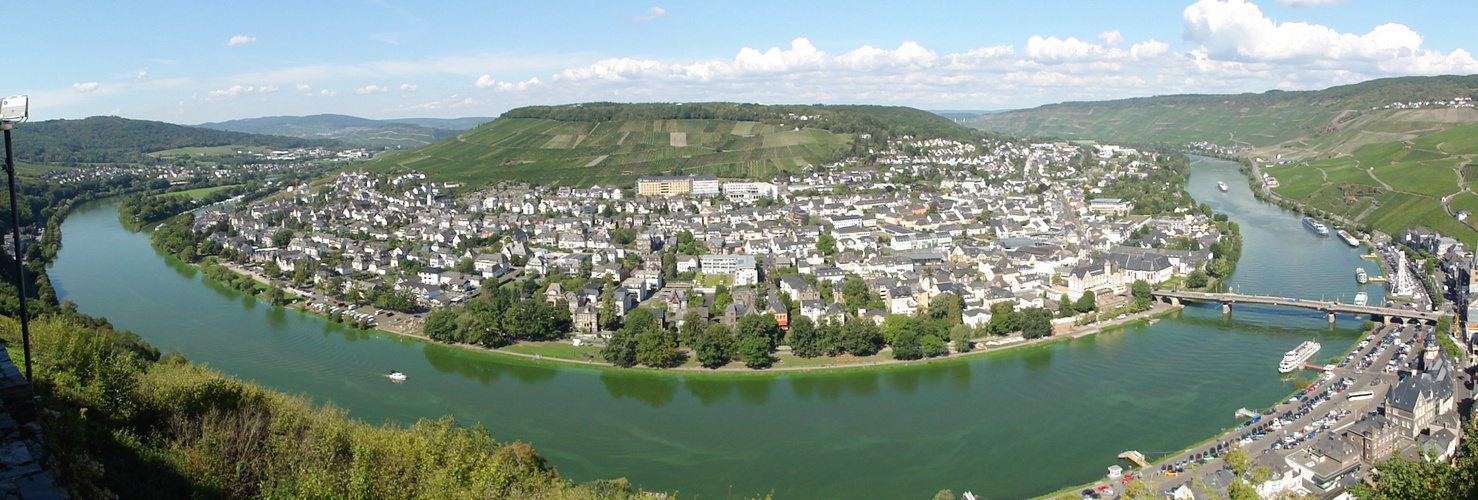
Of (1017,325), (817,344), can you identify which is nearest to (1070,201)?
(1017,325)

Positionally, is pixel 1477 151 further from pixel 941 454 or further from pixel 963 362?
pixel 941 454

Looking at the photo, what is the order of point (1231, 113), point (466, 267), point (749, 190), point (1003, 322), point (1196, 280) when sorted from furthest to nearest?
1. point (1231, 113)
2. point (749, 190)
3. point (466, 267)
4. point (1196, 280)
5. point (1003, 322)

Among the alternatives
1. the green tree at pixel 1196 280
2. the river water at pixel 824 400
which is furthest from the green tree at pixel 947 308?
the green tree at pixel 1196 280

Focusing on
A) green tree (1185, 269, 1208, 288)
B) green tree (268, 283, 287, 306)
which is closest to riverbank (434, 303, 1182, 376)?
green tree (1185, 269, 1208, 288)

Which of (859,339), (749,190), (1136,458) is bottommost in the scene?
(1136,458)

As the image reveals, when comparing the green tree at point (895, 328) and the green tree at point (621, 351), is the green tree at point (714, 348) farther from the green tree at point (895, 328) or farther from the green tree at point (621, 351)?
the green tree at point (895, 328)

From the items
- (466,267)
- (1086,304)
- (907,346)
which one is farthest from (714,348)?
(466,267)

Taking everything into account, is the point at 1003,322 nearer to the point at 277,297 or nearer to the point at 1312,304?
the point at 1312,304
